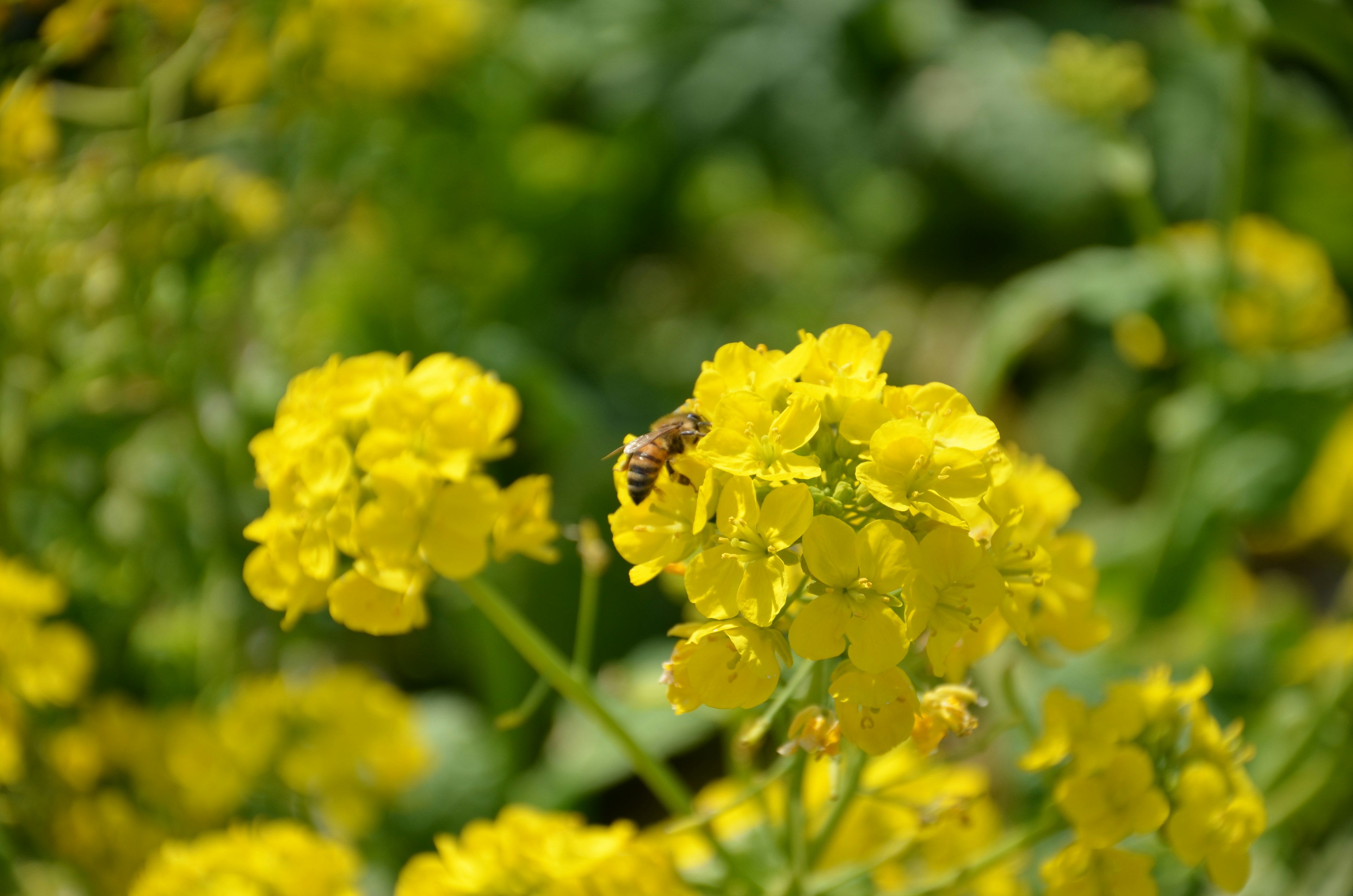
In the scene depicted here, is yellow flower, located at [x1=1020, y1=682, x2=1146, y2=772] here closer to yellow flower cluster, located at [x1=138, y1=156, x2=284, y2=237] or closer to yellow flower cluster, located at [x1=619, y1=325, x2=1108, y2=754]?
yellow flower cluster, located at [x1=619, y1=325, x2=1108, y2=754]

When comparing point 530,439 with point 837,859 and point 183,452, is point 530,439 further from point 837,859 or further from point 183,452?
point 837,859

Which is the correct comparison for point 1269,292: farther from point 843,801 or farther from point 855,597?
point 855,597

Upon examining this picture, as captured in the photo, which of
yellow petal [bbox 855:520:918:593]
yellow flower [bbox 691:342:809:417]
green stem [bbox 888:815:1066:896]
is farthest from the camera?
green stem [bbox 888:815:1066:896]

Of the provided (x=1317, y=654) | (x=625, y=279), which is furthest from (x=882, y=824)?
(x=625, y=279)

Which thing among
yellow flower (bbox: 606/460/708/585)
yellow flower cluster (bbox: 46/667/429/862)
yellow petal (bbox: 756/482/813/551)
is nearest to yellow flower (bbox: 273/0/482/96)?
yellow flower cluster (bbox: 46/667/429/862)

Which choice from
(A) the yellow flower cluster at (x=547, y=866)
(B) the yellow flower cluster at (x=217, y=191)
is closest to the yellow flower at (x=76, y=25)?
(B) the yellow flower cluster at (x=217, y=191)

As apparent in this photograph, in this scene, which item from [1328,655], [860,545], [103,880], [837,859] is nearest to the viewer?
[860,545]

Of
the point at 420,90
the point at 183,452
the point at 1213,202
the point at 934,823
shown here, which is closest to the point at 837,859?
the point at 934,823
